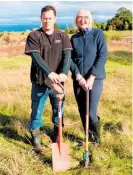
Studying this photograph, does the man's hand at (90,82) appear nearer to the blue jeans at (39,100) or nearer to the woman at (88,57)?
the woman at (88,57)

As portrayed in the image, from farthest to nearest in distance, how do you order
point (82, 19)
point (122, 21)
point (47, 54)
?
1. point (122, 21)
2. point (82, 19)
3. point (47, 54)

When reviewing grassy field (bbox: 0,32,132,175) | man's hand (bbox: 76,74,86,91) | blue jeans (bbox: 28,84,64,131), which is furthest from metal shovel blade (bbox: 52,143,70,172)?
man's hand (bbox: 76,74,86,91)

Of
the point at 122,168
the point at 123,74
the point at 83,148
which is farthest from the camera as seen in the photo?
the point at 123,74

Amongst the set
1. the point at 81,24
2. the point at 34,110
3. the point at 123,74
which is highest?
the point at 81,24

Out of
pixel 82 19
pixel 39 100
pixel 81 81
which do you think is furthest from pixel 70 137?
pixel 82 19

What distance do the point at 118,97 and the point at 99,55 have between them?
386 cm

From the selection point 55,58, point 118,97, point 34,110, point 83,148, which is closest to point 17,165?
point 34,110

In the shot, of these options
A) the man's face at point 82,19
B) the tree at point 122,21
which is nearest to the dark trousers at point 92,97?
the man's face at point 82,19

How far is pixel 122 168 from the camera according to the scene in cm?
431

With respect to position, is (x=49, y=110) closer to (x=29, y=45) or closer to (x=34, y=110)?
(x=34, y=110)

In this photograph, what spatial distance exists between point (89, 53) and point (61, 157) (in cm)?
140

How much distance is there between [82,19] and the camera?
4289mm

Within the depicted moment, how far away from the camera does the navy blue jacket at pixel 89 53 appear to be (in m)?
4.32

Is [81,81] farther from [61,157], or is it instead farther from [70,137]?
[70,137]
